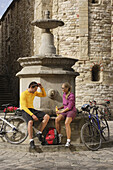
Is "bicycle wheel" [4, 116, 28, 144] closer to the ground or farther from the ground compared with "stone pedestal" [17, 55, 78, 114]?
closer to the ground

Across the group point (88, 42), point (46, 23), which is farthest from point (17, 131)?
point (88, 42)

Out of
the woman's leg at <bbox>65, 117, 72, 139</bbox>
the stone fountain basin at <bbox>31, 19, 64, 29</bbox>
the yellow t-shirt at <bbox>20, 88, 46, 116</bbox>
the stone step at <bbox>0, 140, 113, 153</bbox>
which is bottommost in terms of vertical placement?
the stone step at <bbox>0, 140, 113, 153</bbox>

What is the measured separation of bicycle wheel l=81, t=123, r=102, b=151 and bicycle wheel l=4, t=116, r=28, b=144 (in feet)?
4.50

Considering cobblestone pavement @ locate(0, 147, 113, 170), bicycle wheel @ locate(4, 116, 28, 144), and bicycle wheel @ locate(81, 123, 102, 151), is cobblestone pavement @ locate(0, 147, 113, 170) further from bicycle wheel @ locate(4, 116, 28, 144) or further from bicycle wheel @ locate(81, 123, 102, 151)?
bicycle wheel @ locate(4, 116, 28, 144)

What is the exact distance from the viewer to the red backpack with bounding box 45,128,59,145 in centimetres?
780

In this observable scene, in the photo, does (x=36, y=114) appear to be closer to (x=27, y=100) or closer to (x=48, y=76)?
(x=27, y=100)

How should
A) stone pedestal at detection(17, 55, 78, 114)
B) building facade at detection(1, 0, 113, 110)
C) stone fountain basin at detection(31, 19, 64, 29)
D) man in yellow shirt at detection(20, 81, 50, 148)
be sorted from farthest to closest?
1. building facade at detection(1, 0, 113, 110)
2. stone fountain basin at detection(31, 19, 64, 29)
3. stone pedestal at detection(17, 55, 78, 114)
4. man in yellow shirt at detection(20, 81, 50, 148)

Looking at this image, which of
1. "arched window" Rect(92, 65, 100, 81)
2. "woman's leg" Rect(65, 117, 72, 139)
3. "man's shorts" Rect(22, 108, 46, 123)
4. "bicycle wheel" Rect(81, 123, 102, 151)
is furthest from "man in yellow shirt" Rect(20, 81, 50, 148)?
"arched window" Rect(92, 65, 100, 81)

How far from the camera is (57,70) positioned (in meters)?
8.58

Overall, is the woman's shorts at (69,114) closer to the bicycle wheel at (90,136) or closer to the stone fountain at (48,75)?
the bicycle wheel at (90,136)

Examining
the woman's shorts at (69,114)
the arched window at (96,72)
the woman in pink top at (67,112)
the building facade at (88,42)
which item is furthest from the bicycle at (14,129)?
the arched window at (96,72)

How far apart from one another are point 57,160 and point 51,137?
1292 millimetres

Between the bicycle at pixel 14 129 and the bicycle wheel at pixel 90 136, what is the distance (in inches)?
54.0

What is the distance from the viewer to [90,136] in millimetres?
7938
